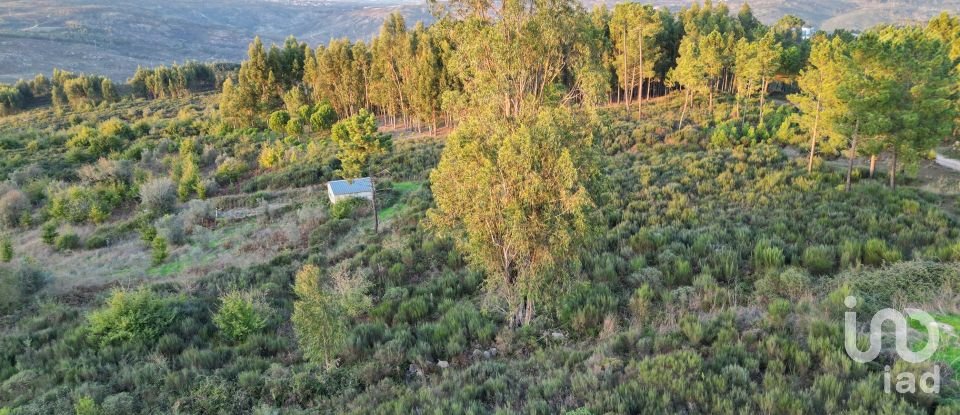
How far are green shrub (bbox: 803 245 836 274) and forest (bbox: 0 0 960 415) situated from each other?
6cm

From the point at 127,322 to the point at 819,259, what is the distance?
1713cm

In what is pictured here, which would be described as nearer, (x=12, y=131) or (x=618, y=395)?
(x=618, y=395)

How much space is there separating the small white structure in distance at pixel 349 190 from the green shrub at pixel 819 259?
63.7 feet

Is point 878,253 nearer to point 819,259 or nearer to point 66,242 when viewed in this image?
point 819,259

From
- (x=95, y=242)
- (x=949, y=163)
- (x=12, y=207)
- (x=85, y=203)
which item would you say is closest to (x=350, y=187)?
(x=95, y=242)

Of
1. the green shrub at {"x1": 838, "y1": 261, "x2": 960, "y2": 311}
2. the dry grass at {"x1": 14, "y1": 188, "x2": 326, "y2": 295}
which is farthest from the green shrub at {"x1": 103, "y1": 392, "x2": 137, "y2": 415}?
the green shrub at {"x1": 838, "y1": 261, "x2": 960, "y2": 311}

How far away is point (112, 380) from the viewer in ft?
32.3

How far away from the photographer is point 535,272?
33.4 feet

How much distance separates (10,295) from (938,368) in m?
22.6

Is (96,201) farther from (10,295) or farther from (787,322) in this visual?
(787,322)

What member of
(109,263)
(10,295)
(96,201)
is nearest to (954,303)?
(10,295)

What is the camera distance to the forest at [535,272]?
758 cm

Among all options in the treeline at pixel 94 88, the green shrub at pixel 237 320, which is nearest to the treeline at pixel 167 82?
the treeline at pixel 94 88

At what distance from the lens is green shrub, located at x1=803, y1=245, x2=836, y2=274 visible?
12.1 meters
